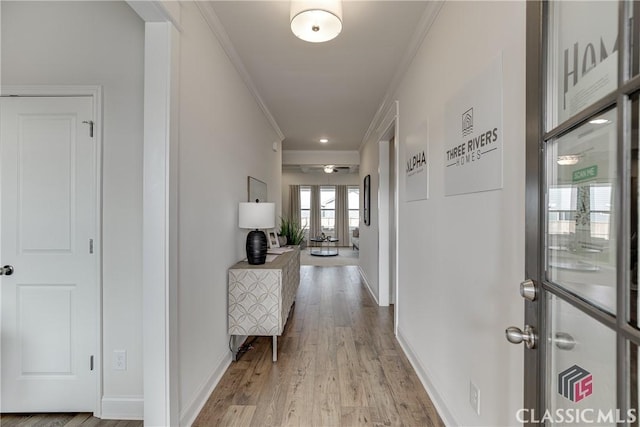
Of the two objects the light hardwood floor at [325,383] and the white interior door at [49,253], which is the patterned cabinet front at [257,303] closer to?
the light hardwood floor at [325,383]

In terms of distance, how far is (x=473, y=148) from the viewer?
4.74ft

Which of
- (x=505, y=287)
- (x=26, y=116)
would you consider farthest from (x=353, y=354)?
(x=26, y=116)

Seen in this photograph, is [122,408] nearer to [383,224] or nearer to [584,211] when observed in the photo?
[584,211]

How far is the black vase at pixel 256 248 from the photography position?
8.49 ft

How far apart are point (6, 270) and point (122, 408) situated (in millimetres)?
1101

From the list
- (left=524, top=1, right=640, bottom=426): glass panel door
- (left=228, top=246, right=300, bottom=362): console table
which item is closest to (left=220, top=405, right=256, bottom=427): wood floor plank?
(left=228, top=246, right=300, bottom=362): console table

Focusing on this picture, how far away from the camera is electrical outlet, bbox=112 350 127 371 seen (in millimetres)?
1822

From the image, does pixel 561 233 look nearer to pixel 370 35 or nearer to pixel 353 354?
pixel 370 35

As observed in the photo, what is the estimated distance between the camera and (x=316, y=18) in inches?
68.1

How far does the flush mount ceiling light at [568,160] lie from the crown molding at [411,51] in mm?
1557

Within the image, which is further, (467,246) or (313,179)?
(313,179)

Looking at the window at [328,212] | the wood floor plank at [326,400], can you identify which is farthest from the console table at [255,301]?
the window at [328,212]

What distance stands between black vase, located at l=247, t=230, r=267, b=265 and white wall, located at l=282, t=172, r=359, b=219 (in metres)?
7.95

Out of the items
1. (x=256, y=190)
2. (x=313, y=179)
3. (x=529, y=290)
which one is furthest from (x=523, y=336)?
(x=313, y=179)
